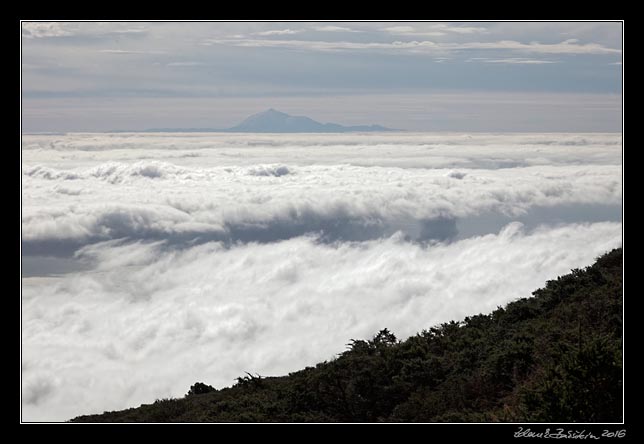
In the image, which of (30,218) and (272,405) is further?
(30,218)

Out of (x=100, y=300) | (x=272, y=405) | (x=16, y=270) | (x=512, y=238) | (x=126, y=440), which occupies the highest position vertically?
(x=16, y=270)

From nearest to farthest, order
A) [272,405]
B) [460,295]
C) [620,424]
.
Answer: [620,424]
[272,405]
[460,295]

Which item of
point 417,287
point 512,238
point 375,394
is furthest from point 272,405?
point 512,238

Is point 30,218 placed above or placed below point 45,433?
below

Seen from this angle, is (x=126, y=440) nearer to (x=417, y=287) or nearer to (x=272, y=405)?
(x=272, y=405)

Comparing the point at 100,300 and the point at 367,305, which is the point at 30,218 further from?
the point at 367,305

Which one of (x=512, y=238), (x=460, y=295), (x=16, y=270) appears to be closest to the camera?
(x=16, y=270)
